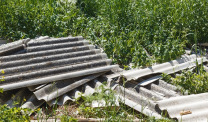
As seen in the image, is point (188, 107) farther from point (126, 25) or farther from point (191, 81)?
point (126, 25)

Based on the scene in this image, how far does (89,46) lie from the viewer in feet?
23.5

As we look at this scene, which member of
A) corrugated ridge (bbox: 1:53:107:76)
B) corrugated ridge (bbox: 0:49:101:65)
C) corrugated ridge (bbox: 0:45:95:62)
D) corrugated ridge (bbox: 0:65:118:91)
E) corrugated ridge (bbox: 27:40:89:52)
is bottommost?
corrugated ridge (bbox: 0:65:118:91)

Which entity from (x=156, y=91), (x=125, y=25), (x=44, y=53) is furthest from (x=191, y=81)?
(x=44, y=53)

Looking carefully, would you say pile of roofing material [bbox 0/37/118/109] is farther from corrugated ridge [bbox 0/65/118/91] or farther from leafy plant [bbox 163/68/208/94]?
leafy plant [bbox 163/68/208/94]

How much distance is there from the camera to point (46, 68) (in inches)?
248

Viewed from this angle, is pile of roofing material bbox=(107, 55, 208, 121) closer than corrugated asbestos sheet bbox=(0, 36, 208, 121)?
Yes

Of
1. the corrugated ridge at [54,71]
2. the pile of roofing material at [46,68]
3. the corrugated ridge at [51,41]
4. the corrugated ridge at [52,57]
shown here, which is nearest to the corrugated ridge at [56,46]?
the pile of roofing material at [46,68]

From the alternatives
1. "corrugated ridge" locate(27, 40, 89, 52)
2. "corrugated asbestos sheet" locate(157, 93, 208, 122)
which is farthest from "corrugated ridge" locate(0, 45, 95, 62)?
"corrugated asbestos sheet" locate(157, 93, 208, 122)

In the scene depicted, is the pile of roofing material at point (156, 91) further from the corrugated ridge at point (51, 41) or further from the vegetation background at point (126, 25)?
the corrugated ridge at point (51, 41)

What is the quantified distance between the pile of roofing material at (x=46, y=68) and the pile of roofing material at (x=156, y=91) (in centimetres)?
57

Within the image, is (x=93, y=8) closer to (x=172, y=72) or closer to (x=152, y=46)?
(x=152, y=46)

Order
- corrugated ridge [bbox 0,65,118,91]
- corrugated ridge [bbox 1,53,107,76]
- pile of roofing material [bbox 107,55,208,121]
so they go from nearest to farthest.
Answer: pile of roofing material [bbox 107,55,208,121], corrugated ridge [bbox 0,65,118,91], corrugated ridge [bbox 1,53,107,76]

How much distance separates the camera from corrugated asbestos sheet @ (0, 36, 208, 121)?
17.5 ft

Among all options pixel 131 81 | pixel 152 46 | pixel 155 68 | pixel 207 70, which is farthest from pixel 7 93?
pixel 207 70
